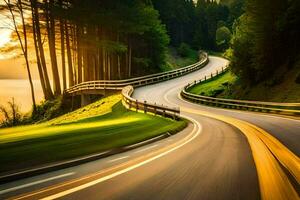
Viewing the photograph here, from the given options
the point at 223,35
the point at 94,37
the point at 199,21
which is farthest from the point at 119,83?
the point at 199,21

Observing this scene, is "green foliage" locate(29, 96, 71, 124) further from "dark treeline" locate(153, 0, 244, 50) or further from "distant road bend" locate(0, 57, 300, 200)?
"dark treeline" locate(153, 0, 244, 50)

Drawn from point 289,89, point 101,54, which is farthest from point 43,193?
point 101,54

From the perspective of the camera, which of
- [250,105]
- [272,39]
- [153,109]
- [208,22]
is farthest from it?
[208,22]

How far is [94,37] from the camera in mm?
50938

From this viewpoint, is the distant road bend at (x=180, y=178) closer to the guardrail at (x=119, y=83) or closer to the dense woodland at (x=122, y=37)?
the dense woodland at (x=122, y=37)

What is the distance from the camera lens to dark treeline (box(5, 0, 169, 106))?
151 ft

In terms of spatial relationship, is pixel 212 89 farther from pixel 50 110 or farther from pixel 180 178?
pixel 180 178

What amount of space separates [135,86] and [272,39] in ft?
67.7

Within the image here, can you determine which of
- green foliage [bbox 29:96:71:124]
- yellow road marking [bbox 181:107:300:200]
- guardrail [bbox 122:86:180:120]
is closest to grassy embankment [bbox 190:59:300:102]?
guardrail [bbox 122:86:180:120]

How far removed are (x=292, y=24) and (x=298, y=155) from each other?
28781 millimetres

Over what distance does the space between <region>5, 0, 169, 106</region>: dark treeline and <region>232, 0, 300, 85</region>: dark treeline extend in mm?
18986

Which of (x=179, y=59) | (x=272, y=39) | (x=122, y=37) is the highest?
(x=122, y=37)

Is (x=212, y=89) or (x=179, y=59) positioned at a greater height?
(x=179, y=59)

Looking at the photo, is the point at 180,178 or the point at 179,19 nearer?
the point at 180,178
